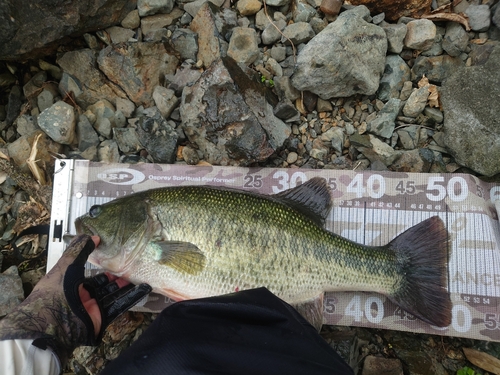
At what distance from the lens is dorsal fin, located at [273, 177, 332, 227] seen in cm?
310

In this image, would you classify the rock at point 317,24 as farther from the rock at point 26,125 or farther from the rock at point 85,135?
the rock at point 26,125

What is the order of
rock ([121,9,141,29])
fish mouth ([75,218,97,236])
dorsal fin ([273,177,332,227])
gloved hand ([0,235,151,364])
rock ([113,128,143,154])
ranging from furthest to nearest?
rock ([121,9,141,29])
rock ([113,128,143,154])
dorsal fin ([273,177,332,227])
fish mouth ([75,218,97,236])
gloved hand ([0,235,151,364])

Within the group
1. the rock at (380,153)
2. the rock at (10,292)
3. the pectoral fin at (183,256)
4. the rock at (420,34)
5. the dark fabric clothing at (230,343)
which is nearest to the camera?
the dark fabric clothing at (230,343)

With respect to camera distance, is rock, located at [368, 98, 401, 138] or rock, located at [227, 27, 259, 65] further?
rock, located at [227, 27, 259, 65]

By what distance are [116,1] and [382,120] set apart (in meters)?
2.70

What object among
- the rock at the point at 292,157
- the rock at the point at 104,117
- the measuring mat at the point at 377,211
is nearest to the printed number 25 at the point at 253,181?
the measuring mat at the point at 377,211

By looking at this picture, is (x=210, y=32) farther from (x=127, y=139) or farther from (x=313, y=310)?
(x=313, y=310)

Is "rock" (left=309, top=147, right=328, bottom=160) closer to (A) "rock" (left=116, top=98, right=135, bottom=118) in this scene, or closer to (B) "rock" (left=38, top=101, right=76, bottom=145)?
(A) "rock" (left=116, top=98, right=135, bottom=118)

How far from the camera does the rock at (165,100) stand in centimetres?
360

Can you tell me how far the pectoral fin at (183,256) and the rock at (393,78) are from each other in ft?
7.41

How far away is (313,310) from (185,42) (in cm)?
273

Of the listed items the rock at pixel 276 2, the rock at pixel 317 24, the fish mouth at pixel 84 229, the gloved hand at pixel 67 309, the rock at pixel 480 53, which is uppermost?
the rock at pixel 276 2

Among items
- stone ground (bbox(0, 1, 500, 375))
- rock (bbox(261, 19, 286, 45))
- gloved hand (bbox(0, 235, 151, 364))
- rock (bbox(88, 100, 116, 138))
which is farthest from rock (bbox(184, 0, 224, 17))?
gloved hand (bbox(0, 235, 151, 364))

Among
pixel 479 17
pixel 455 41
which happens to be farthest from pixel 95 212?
pixel 479 17
